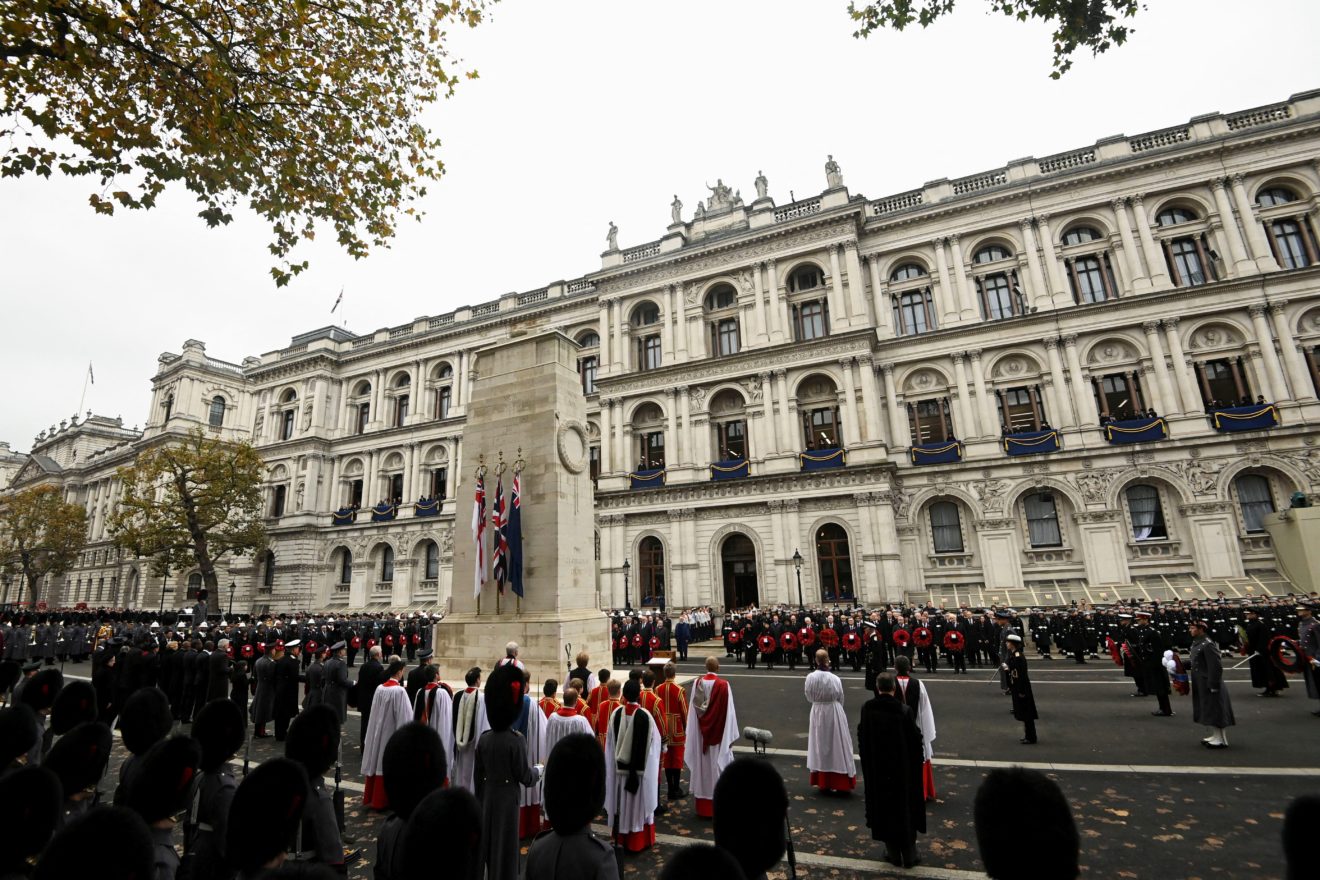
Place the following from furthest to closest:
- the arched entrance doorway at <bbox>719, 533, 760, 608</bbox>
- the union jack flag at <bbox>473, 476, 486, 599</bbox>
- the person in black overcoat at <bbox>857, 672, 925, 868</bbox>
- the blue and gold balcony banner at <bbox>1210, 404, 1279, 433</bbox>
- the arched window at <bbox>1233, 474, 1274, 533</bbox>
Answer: the arched entrance doorway at <bbox>719, 533, 760, 608</bbox>
the blue and gold balcony banner at <bbox>1210, 404, 1279, 433</bbox>
the arched window at <bbox>1233, 474, 1274, 533</bbox>
the union jack flag at <bbox>473, 476, 486, 599</bbox>
the person in black overcoat at <bbox>857, 672, 925, 868</bbox>

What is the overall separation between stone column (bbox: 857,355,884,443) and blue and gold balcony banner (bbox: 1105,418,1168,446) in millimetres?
9444

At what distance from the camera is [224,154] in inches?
328

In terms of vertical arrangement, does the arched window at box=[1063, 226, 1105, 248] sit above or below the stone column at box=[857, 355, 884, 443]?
above

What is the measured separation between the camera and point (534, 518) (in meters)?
12.8

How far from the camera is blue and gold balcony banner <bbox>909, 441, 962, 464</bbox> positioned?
28391 millimetres

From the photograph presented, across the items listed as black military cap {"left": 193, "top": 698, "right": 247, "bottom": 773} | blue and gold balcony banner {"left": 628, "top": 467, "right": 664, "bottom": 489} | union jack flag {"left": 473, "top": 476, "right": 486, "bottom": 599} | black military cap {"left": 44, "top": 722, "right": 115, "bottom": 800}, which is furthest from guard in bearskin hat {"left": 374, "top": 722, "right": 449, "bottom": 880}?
blue and gold balcony banner {"left": 628, "top": 467, "right": 664, "bottom": 489}

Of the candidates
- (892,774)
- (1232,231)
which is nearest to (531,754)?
(892,774)

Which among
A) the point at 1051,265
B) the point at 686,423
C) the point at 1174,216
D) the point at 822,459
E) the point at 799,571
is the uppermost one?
the point at 1174,216

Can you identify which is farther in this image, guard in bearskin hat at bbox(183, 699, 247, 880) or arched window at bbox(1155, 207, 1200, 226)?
arched window at bbox(1155, 207, 1200, 226)

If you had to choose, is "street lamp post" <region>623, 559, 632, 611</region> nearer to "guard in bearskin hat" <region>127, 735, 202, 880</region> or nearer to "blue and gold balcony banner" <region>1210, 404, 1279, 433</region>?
"guard in bearskin hat" <region>127, 735, 202, 880</region>

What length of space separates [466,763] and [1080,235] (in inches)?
1386

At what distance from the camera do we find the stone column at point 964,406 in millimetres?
28891

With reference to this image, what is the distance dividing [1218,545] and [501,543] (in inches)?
1096

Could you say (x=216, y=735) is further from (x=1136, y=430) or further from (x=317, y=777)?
(x=1136, y=430)
